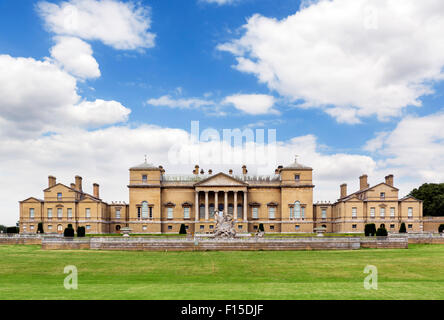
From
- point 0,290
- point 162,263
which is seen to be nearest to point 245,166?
point 162,263

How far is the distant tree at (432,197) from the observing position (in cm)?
8594

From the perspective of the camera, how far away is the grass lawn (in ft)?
50.3

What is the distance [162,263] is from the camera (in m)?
30.6

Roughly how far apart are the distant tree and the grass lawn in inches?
2344

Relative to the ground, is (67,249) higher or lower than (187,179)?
lower

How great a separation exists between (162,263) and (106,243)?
1620 cm

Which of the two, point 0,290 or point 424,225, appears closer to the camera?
point 0,290

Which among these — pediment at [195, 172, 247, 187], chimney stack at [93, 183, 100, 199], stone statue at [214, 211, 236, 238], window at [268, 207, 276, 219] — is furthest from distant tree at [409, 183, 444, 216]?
chimney stack at [93, 183, 100, 199]

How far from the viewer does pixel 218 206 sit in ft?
→ 259

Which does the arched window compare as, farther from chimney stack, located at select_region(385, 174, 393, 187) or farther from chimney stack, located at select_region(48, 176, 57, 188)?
chimney stack, located at select_region(48, 176, 57, 188)

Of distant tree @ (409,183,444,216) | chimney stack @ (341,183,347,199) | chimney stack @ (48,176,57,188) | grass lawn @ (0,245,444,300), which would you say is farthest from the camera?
distant tree @ (409,183,444,216)
